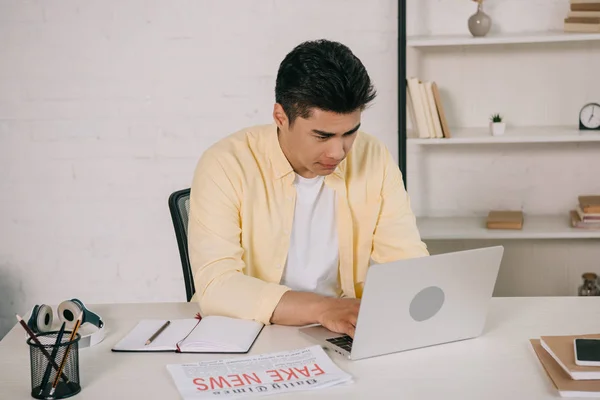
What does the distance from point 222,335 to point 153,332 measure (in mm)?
162

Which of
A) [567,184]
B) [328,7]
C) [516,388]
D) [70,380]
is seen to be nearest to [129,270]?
[328,7]

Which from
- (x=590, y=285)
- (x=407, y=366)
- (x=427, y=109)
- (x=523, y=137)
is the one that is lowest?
(x=590, y=285)

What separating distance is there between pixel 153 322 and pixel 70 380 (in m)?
0.38

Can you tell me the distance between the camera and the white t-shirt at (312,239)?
208cm

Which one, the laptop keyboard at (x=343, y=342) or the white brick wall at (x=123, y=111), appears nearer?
the laptop keyboard at (x=343, y=342)

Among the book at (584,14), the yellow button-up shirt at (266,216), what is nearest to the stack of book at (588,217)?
the book at (584,14)

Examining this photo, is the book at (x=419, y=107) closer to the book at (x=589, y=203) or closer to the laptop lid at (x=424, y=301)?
the book at (x=589, y=203)

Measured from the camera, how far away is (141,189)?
339cm

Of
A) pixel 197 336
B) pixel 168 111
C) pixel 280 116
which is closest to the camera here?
pixel 197 336

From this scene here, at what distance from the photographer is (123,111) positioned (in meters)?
3.36

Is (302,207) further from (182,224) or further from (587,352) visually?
(587,352)

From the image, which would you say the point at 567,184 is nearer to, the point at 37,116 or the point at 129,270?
the point at 129,270

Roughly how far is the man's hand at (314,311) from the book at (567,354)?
1.22 feet

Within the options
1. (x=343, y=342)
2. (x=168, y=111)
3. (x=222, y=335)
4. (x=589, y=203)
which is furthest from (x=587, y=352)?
(x=168, y=111)
